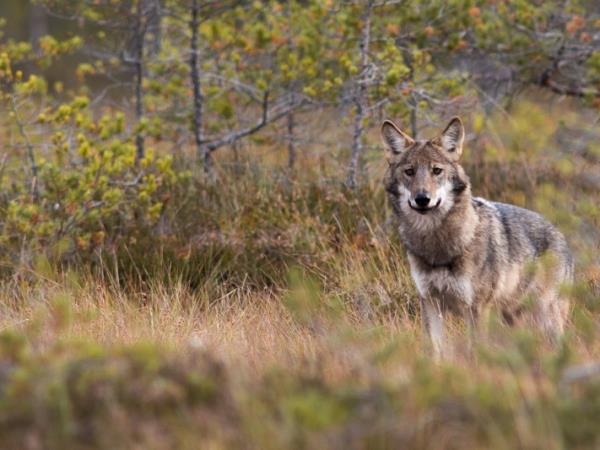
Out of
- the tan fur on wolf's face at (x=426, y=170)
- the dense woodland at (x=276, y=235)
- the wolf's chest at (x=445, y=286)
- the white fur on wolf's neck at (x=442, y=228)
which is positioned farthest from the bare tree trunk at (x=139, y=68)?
the wolf's chest at (x=445, y=286)

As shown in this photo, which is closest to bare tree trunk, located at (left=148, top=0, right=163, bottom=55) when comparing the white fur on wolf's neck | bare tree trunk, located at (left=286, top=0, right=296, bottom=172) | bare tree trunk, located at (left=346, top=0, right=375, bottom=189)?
bare tree trunk, located at (left=286, top=0, right=296, bottom=172)

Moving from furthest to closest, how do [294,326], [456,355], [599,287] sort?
[599,287], [294,326], [456,355]

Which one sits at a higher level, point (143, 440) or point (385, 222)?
point (143, 440)

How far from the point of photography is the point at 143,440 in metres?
3.68

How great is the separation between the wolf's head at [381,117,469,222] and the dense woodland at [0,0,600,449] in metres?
0.67

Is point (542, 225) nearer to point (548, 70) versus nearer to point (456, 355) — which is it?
point (456, 355)

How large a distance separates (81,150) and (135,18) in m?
3.20

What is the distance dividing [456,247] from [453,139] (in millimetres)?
793

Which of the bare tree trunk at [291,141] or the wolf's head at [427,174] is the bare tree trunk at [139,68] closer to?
the bare tree trunk at [291,141]

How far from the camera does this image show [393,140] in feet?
22.4

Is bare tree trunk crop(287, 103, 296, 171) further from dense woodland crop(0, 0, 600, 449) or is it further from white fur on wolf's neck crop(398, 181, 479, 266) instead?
white fur on wolf's neck crop(398, 181, 479, 266)

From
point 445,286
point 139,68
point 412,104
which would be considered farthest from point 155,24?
point 445,286

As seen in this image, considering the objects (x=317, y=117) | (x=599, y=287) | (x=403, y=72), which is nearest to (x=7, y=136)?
(x=317, y=117)

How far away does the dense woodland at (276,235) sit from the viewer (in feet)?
12.2
